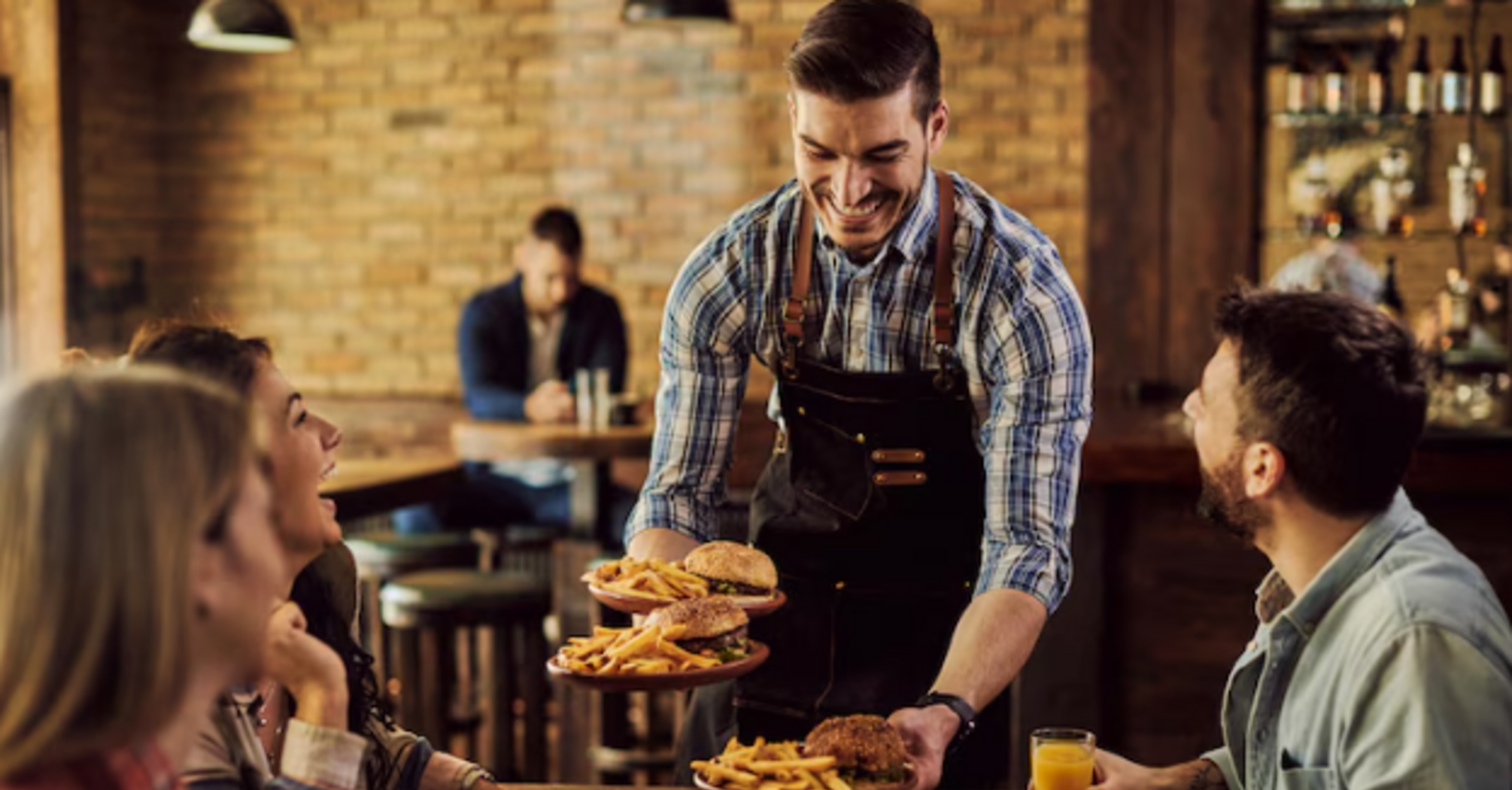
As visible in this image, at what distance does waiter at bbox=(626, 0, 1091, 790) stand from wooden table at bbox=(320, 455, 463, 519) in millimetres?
2216

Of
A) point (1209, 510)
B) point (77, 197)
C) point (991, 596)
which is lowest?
point (991, 596)

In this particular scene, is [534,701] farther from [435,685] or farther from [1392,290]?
[1392,290]

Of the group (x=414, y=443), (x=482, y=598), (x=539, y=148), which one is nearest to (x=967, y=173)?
(x=539, y=148)

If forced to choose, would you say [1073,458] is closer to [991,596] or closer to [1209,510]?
[991,596]

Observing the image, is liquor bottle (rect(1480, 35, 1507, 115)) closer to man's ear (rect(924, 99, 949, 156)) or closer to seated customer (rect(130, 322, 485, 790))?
man's ear (rect(924, 99, 949, 156))

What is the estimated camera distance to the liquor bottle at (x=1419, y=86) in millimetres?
5953

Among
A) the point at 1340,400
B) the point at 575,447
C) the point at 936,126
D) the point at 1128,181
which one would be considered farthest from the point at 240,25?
the point at 1340,400

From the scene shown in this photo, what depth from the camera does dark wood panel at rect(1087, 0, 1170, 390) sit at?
19.9 ft

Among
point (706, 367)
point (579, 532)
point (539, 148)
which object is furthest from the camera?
point (539, 148)

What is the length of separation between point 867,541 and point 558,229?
3928 millimetres

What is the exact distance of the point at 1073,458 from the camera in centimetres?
254

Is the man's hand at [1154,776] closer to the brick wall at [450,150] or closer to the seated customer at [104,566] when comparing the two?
the seated customer at [104,566]

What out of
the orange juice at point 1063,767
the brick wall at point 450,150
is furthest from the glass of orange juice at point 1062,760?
the brick wall at point 450,150

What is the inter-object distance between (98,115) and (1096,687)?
18.0 feet
